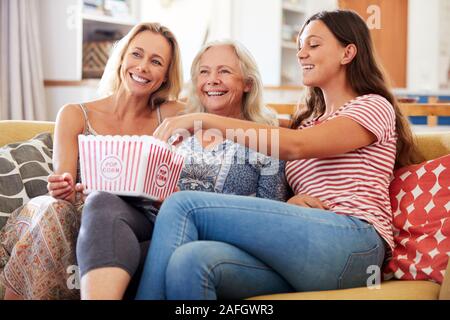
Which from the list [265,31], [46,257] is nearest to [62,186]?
[46,257]

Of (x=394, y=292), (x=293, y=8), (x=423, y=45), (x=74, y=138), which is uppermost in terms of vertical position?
(x=293, y=8)

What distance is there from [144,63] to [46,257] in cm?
72

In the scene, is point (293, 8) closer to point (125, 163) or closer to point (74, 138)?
point (74, 138)

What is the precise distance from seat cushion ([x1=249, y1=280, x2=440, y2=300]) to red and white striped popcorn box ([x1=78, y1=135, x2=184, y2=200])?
361 mm

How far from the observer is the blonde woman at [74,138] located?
4.76ft

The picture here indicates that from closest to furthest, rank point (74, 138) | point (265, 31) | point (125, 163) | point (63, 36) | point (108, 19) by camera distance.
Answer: point (125, 163), point (74, 138), point (63, 36), point (108, 19), point (265, 31)

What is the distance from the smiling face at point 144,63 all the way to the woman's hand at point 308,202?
0.63 metres

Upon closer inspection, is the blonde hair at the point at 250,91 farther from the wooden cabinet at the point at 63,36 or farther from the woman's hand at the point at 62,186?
the wooden cabinet at the point at 63,36

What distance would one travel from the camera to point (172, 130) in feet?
4.64

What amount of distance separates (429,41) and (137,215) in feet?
14.8

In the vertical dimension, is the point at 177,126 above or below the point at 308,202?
above

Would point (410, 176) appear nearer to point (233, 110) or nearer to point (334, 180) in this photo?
point (334, 180)

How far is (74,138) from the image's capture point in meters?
1.81

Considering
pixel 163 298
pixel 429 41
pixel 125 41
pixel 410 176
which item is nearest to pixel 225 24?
pixel 429 41
